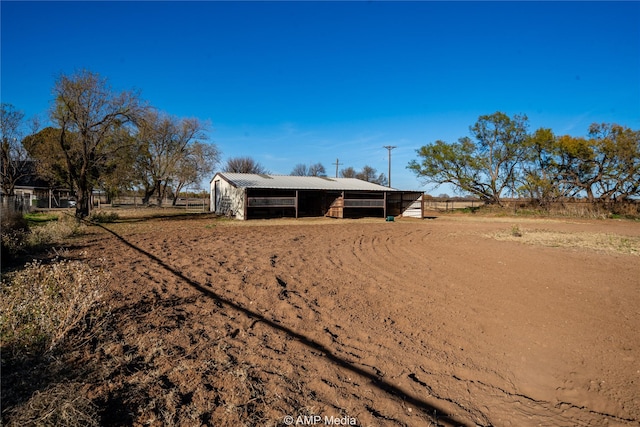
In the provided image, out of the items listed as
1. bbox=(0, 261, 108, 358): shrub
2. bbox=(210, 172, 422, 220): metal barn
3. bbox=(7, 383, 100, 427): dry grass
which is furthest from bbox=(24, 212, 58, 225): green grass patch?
bbox=(7, 383, 100, 427): dry grass

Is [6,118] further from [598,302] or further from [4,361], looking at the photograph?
[598,302]

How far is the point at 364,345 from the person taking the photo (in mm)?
4043

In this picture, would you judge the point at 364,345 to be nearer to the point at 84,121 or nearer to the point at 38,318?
the point at 38,318

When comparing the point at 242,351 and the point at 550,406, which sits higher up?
the point at 242,351

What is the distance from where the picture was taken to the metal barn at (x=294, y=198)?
78.1ft

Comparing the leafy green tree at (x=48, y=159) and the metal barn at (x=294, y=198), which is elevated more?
the leafy green tree at (x=48, y=159)

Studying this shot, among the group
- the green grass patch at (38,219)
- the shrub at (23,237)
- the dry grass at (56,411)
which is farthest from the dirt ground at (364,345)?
the green grass patch at (38,219)

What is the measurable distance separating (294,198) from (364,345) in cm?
2061

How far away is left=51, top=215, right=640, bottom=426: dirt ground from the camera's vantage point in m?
2.82

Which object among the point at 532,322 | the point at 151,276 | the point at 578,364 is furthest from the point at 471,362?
the point at 151,276

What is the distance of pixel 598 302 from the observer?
18.6 ft

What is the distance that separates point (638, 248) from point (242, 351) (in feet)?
44.5

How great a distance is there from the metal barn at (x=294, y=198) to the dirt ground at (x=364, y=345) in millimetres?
16053

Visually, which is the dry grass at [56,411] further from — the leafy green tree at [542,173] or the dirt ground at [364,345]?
the leafy green tree at [542,173]
